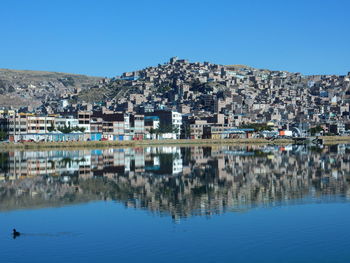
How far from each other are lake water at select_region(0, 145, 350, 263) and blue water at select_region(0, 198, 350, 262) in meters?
0.04

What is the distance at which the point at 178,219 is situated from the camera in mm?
24734

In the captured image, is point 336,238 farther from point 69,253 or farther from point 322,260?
point 69,253

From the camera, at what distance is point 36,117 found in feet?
390

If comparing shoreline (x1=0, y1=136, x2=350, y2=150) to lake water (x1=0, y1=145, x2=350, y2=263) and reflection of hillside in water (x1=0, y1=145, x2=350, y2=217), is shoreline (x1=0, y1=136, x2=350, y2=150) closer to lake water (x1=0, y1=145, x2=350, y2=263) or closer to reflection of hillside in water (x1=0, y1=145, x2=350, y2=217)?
reflection of hillside in water (x1=0, y1=145, x2=350, y2=217)

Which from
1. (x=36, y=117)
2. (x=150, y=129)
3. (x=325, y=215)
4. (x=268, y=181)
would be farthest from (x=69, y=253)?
(x=150, y=129)

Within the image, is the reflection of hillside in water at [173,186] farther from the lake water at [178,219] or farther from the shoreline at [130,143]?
the shoreline at [130,143]

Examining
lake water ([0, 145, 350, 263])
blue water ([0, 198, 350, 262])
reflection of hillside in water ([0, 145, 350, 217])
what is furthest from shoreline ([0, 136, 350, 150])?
blue water ([0, 198, 350, 262])

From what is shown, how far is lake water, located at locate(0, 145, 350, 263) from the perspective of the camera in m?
19.4

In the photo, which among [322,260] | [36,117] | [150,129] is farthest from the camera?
[150,129]

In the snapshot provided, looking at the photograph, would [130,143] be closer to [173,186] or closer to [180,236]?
[173,186]

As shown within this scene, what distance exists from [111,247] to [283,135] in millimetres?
148947

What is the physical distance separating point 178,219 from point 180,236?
3145mm

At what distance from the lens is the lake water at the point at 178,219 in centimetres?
1936

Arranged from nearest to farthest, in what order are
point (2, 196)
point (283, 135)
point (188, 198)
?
point (188, 198) → point (2, 196) → point (283, 135)
